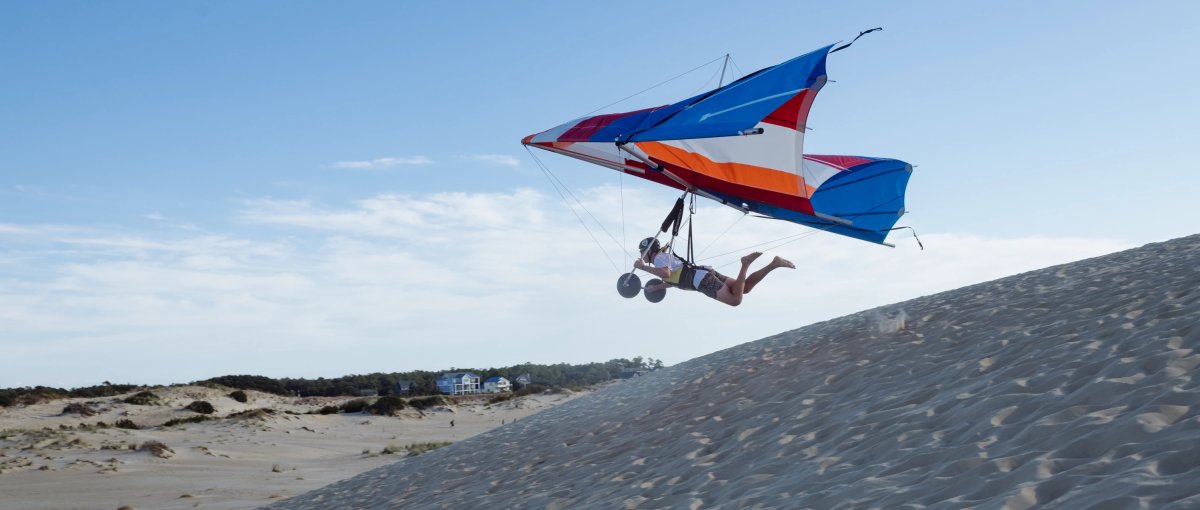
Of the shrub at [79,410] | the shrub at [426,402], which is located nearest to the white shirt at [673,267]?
the shrub at [426,402]

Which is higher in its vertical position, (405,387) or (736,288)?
(405,387)

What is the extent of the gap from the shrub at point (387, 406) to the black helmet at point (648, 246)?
1770 cm

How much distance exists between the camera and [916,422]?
7.37 meters

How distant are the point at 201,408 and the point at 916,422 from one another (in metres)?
28.1

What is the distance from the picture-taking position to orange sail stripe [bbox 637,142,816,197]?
1514cm

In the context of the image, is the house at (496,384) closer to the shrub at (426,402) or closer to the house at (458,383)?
the house at (458,383)

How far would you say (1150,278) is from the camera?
35.8 feet

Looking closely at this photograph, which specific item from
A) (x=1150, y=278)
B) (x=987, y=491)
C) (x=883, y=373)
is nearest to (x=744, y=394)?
(x=883, y=373)

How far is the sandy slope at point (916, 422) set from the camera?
18.0ft

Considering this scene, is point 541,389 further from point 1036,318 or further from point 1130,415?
point 1130,415

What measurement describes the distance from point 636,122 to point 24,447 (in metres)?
15.2

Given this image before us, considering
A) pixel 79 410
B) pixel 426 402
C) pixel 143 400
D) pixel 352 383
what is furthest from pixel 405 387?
pixel 79 410

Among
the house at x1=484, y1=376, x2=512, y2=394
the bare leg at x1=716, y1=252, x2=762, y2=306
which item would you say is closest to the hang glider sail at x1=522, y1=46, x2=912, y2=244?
the bare leg at x1=716, y1=252, x2=762, y2=306

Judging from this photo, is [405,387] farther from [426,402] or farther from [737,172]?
[737,172]
